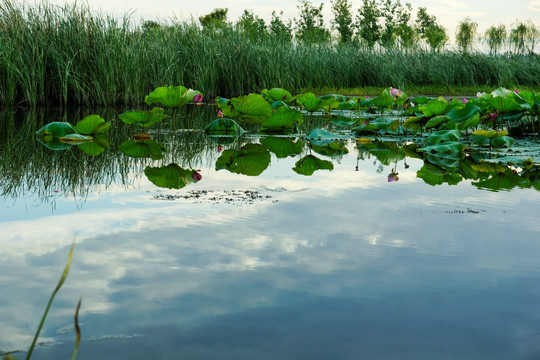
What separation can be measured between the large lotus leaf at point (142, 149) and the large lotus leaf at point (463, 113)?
2346mm

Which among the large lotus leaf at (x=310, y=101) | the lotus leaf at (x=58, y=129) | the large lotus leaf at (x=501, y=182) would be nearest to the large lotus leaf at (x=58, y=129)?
the lotus leaf at (x=58, y=129)

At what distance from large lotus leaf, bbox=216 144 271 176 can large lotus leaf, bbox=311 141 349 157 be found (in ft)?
1.37

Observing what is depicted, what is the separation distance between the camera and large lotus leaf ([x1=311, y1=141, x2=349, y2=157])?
4.55 m

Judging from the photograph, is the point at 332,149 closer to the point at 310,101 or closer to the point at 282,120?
the point at 282,120

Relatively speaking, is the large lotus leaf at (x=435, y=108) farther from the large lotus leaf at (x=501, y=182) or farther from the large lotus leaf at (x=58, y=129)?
the large lotus leaf at (x=58, y=129)

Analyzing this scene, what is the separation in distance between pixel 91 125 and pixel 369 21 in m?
26.8

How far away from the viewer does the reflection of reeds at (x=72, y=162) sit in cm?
306

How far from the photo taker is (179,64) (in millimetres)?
10633

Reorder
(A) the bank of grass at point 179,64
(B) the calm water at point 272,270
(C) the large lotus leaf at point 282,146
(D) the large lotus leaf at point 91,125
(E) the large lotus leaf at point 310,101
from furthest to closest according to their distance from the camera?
1. (A) the bank of grass at point 179,64
2. (E) the large lotus leaf at point 310,101
3. (D) the large lotus leaf at point 91,125
4. (C) the large lotus leaf at point 282,146
5. (B) the calm water at point 272,270

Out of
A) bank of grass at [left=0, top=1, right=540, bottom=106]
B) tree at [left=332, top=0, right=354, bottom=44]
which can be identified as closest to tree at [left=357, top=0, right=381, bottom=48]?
tree at [left=332, top=0, right=354, bottom=44]

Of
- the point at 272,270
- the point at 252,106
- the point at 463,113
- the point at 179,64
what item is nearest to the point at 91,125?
the point at 252,106

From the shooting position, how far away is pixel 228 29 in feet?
40.5

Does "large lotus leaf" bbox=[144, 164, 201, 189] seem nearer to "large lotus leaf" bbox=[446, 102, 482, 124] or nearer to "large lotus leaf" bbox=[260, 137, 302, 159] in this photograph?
"large lotus leaf" bbox=[260, 137, 302, 159]

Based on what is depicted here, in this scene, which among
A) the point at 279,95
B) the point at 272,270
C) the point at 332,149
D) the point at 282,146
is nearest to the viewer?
the point at 272,270
